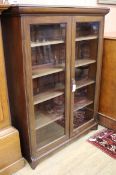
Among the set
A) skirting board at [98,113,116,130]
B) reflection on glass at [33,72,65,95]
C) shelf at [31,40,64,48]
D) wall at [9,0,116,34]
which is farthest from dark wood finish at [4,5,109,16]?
skirting board at [98,113,116,130]

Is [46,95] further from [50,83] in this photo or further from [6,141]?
[6,141]

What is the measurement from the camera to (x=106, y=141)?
211cm

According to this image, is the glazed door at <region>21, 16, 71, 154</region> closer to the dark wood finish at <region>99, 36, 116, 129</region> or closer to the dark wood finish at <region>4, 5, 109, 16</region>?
the dark wood finish at <region>4, 5, 109, 16</region>

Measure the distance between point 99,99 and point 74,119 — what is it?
18.4 inches

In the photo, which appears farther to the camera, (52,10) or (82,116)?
(82,116)

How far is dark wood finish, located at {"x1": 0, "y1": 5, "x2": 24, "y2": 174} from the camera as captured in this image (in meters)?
1.54

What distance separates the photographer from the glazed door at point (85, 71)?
1823mm

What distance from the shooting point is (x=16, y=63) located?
58.7 inches

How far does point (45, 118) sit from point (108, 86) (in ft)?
2.80

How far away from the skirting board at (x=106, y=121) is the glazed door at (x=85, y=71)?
0.54 feet

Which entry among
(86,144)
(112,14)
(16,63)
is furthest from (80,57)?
(112,14)

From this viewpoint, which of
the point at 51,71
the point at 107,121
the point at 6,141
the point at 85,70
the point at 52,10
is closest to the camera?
the point at 52,10

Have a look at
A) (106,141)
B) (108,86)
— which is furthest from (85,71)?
(106,141)

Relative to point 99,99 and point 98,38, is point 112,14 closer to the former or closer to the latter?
point 98,38
